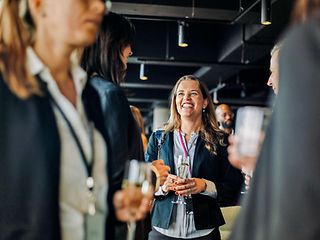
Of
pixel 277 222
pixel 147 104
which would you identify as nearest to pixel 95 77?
pixel 277 222

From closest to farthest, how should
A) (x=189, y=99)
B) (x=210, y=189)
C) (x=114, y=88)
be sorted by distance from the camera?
1. (x=114, y=88)
2. (x=210, y=189)
3. (x=189, y=99)

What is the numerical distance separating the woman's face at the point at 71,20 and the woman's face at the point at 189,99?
1.83m

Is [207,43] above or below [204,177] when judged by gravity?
above

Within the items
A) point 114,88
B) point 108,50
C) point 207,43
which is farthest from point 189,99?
point 207,43

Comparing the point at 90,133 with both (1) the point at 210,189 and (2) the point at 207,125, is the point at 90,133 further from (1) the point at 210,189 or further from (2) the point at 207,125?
(2) the point at 207,125

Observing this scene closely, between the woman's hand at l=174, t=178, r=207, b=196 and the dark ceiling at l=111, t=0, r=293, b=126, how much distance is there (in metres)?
0.65

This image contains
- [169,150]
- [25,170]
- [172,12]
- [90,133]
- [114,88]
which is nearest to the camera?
[25,170]

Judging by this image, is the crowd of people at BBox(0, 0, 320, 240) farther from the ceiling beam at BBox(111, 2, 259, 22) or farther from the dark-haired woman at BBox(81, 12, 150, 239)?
the ceiling beam at BBox(111, 2, 259, 22)

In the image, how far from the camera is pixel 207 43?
9969 millimetres

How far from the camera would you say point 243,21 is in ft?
21.8

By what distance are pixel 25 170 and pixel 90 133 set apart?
211mm

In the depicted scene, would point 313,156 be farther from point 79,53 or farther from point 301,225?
point 79,53

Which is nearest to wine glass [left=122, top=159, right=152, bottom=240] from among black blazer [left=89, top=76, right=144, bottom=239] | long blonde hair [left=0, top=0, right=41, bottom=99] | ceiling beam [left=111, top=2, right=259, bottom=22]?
black blazer [left=89, top=76, right=144, bottom=239]

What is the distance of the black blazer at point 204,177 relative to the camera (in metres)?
2.80
